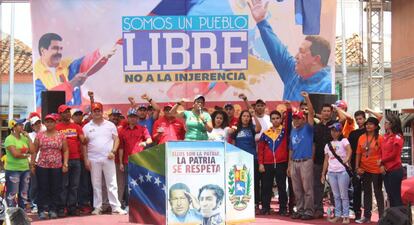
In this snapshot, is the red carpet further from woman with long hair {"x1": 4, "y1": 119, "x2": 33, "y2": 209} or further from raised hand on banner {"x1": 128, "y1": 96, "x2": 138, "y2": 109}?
raised hand on banner {"x1": 128, "y1": 96, "x2": 138, "y2": 109}

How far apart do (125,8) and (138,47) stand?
781mm

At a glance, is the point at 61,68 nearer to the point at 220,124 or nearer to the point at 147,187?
the point at 220,124

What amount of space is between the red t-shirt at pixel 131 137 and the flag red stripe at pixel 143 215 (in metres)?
2.10

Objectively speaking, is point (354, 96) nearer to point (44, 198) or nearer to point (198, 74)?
point (198, 74)

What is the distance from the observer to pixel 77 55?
44.1 ft

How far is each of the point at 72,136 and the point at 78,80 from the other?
2.43 meters

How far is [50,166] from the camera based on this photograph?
10945mm

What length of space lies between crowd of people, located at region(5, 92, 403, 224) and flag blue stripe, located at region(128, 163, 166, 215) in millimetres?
1247

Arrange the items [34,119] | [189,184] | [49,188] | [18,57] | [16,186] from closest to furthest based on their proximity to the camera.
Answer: [189,184] → [49,188] → [16,186] → [34,119] → [18,57]

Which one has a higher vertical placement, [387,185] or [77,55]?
[77,55]

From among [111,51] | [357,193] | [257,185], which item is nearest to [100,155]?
[257,185]

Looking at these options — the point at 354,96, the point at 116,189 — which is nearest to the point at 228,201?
the point at 116,189

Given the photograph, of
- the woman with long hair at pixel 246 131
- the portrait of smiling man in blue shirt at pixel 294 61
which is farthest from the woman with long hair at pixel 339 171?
the portrait of smiling man in blue shirt at pixel 294 61

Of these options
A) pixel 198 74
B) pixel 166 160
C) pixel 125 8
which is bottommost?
pixel 166 160
